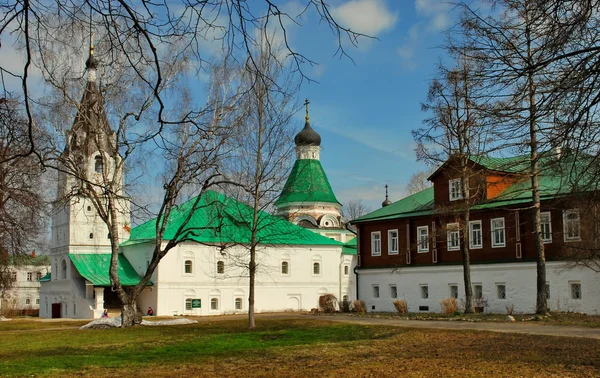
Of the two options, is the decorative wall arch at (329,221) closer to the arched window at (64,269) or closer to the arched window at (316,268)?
the arched window at (316,268)

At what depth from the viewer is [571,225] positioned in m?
31.8

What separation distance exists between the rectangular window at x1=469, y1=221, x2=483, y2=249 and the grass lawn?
18620mm

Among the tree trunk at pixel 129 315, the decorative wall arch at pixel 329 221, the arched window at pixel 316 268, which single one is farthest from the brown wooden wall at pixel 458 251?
the decorative wall arch at pixel 329 221

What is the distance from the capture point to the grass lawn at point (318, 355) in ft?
39.5

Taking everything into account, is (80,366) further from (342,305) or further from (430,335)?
(342,305)

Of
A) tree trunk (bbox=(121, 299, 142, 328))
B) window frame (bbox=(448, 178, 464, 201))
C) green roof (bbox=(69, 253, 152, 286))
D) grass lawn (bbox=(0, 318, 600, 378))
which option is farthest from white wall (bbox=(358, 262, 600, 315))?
green roof (bbox=(69, 253, 152, 286))

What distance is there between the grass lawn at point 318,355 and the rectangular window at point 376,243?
23352mm

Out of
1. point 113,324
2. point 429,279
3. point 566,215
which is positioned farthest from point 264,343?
point 429,279

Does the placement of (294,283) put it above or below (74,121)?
below

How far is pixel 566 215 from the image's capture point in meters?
32.6

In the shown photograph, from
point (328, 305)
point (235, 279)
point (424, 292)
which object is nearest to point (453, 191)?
point (424, 292)

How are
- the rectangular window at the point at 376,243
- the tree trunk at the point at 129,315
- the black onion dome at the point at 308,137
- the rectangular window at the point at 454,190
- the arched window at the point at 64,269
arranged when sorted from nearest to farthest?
the tree trunk at the point at 129,315 → the rectangular window at the point at 454,190 → the rectangular window at the point at 376,243 → the arched window at the point at 64,269 → the black onion dome at the point at 308,137

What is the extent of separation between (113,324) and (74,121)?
8.42m

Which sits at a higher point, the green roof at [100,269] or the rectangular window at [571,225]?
the rectangular window at [571,225]
